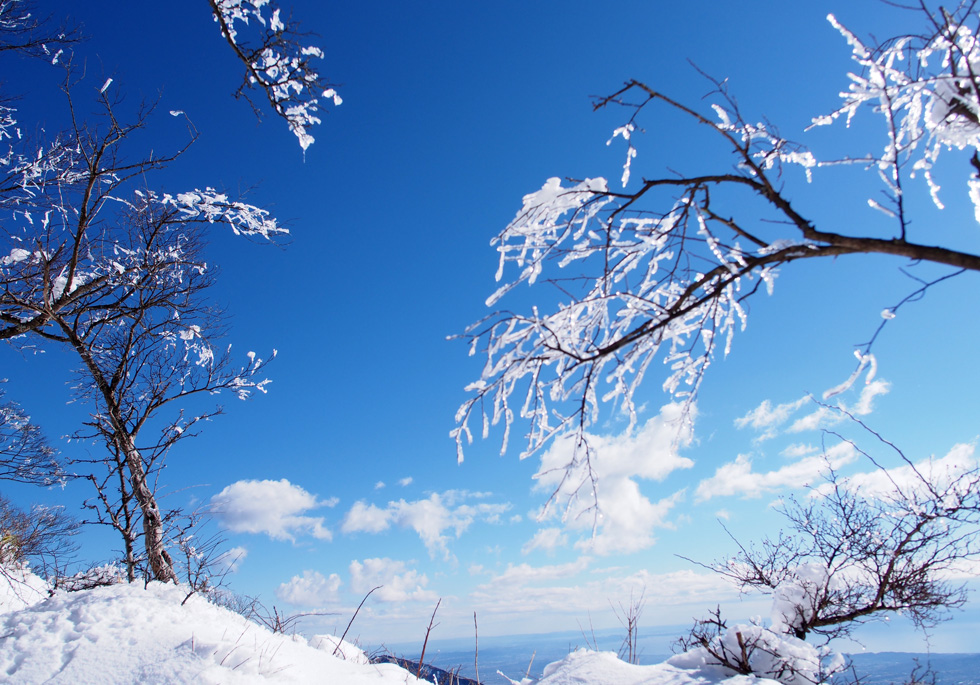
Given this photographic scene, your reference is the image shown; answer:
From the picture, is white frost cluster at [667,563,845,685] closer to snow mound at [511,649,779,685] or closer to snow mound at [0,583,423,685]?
snow mound at [511,649,779,685]

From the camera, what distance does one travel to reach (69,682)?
2148 millimetres

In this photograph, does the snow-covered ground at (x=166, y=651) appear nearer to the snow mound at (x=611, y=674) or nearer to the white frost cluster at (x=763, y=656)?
the snow mound at (x=611, y=674)

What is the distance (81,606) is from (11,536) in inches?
352

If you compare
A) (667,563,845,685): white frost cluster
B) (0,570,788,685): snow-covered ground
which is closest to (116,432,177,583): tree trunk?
(0,570,788,685): snow-covered ground

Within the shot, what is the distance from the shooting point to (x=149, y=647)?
2377 mm

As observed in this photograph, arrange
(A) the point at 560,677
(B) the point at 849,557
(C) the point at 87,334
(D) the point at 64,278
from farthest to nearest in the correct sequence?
(B) the point at 849,557
(C) the point at 87,334
(D) the point at 64,278
(A) the point at 560,677

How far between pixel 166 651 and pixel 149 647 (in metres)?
0.10

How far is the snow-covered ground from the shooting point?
2.24 meters

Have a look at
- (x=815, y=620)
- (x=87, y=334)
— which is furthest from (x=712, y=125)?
(x=815, y=620)

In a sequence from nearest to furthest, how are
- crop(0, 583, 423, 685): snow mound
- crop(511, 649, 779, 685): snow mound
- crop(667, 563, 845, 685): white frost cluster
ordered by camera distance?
crop(0, 583, 423, 685): snow mound, crop(511, 649, 779, 685): snow mound, crop(667, 563, 845, 685): white frost cluster

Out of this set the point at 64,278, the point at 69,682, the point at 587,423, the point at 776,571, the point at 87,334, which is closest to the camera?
the point at 69,682

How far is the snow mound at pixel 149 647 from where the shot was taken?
7.32 ft

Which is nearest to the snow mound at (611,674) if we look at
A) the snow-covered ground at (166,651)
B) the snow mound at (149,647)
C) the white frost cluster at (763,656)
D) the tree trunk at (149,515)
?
the snow-covered ground at (166,651)

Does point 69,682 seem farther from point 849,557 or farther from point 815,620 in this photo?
point 849,557
